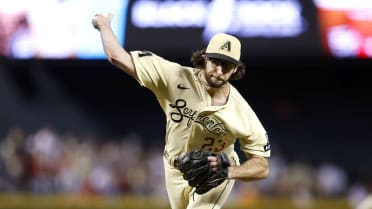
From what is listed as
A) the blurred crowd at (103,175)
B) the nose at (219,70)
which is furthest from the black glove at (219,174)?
the blurred crowd at (103,175)

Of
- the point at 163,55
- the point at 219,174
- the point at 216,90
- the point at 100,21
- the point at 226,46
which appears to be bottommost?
the point at 219,174

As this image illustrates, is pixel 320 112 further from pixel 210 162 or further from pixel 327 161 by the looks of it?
pixel 210 162

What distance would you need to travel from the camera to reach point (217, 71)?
529 cm

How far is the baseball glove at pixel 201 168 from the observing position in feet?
17.2

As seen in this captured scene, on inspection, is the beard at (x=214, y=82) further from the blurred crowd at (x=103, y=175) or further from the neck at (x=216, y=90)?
the blurred crowd at (x=103, y=175)

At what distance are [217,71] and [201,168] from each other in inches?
22.3

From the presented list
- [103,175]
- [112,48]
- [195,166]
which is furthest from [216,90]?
[103,175]

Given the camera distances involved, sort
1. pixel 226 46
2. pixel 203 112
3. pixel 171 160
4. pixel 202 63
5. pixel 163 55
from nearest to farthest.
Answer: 1. pixel 226 46
2. pixel 203 112
3. pixel 202 63
4. pixel 171 160
5. pixel 163 55

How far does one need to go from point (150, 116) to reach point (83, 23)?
3.46m

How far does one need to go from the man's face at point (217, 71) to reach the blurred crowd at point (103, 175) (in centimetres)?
641

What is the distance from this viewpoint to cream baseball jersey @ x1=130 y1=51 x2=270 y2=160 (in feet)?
17.6

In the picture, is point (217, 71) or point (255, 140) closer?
point (217, 71)

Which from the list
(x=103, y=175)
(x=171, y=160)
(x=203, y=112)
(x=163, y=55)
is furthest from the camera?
(x=163, y=55)

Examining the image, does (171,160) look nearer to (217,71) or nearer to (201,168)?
(201,168)
